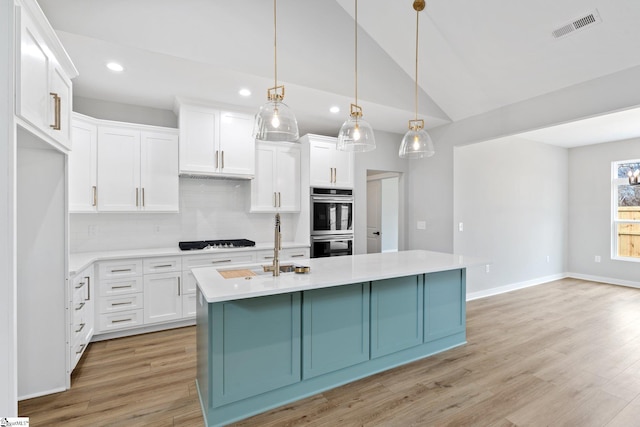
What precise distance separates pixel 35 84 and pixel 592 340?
5.24m

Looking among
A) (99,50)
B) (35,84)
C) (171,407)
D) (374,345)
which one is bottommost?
(171,407)

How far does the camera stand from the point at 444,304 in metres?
3.14

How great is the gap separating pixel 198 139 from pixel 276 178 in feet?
3.74

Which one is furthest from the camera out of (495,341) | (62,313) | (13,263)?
(495,341)

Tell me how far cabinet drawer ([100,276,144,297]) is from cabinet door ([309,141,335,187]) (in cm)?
243

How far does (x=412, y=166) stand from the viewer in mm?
5527

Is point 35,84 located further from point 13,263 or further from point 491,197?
point 491,197

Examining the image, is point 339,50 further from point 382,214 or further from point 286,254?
point 382,214

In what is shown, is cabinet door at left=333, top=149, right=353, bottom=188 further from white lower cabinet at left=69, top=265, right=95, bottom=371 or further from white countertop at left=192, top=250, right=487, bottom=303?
white lower cabinet at left=69, top=265, right=95, bottom=371

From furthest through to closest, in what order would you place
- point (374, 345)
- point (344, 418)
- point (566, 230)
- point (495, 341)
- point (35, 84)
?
point (566, 230) → point (495, 341) → point (374, 345) → point (344, 418) → point (35, 84)

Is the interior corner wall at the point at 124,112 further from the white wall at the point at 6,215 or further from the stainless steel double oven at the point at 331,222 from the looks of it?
the white wall at the point at 6,215

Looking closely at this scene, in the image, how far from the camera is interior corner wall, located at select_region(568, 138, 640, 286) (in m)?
5.95

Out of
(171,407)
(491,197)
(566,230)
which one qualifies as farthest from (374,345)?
(566,230)

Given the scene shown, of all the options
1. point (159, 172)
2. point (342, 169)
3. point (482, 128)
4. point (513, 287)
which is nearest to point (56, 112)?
point (159, 172)
